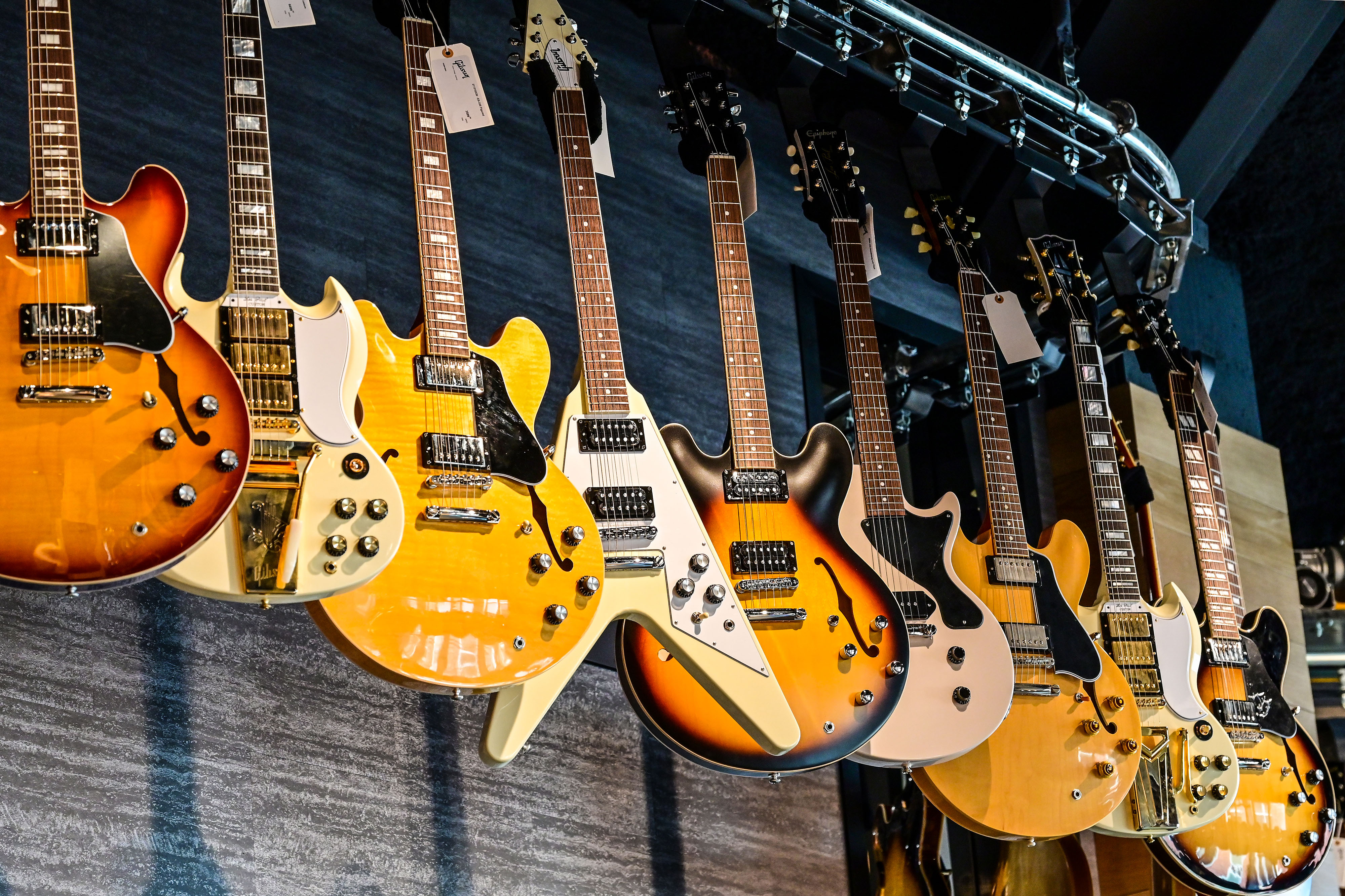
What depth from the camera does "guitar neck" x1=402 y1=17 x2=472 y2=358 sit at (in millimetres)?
2182

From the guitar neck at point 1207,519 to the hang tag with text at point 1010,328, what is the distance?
25.3 inches

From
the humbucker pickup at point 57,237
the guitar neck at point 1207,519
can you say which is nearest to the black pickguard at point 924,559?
the guitar neck at point 1207,519

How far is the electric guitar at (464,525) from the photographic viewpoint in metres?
1.93

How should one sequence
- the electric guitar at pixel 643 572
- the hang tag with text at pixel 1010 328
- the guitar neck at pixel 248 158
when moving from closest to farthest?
the guitar neck at pixel 248 158 → the electric guitar at pixel 643 572 → the hang tag with text at pixel 1010 328

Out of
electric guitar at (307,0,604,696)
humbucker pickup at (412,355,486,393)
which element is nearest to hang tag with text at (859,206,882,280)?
electric guitar at (307,0,604,696)

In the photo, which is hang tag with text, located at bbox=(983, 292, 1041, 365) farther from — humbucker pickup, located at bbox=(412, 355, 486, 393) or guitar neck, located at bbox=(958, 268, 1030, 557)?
humbucker pickup, located at bbox=(412, 355, 486, 393)

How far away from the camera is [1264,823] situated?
9.98ft

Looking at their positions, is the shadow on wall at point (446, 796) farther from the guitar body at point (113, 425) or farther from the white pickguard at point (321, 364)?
the guitar body at point (113, 425)

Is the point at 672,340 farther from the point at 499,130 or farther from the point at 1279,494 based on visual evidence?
the point at 1279,494

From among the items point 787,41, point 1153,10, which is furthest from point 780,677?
point 1153,10

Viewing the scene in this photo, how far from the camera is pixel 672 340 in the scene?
339cm

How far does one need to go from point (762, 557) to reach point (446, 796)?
79 centimetres

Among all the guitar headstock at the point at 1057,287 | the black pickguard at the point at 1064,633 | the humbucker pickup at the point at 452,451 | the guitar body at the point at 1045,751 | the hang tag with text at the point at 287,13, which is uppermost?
the hang tag with text at the point at 287,13

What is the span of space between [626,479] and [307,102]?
4.14 ft
